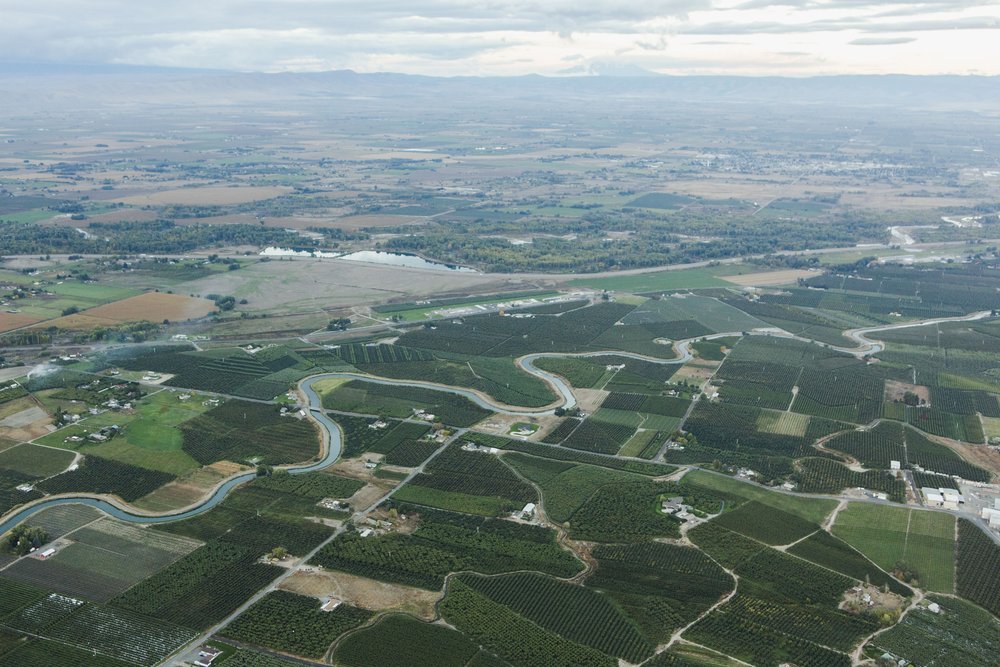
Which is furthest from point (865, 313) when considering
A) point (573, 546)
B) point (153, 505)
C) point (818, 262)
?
point (153, 505)

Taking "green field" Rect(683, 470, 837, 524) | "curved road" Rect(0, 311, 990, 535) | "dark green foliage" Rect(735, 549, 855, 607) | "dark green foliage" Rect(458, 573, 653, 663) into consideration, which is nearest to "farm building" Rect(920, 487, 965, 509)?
"green field" Rect(683, 470, 837, 524)

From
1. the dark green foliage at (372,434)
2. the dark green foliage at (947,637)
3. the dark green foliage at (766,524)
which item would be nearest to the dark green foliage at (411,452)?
the dark green foliage at (372,434)

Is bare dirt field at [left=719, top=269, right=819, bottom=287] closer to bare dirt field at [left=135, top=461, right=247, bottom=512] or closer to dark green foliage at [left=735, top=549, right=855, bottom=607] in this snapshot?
dark green foliage at [left=735, top=549, right=855, bottom=607]

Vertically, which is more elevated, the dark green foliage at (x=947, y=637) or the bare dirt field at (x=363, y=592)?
the bare dirt field at (x=363, y=592)

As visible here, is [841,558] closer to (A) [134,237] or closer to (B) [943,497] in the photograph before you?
(B) [943,497]

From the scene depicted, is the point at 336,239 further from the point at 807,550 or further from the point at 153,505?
the point at 807,550

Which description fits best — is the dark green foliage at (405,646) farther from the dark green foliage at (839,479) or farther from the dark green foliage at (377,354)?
the dark green foliage at (377,354)
